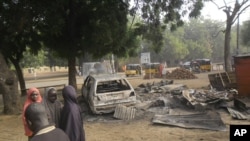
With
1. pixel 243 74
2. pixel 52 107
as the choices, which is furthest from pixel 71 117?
pixel 243 74

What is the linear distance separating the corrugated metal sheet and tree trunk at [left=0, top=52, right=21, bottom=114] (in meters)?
9.55

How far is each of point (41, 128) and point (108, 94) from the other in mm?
9552

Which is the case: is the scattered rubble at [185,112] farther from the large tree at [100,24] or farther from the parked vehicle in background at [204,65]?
the parked vehicle in background at [204,65]

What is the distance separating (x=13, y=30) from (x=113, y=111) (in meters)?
7.80

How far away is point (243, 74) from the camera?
16000mm

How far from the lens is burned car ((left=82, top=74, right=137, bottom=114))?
41.6ft

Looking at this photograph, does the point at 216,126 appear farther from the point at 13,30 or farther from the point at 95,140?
the point at 13,30

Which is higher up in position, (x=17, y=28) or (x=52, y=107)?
(x=17, y=28)

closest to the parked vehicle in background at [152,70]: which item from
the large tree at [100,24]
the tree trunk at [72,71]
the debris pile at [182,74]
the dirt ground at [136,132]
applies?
the debris pile at [182,74]

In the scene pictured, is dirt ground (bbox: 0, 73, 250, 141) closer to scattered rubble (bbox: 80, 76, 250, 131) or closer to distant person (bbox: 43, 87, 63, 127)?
scattered rubble (bbox: 80, 76, 250, 131)

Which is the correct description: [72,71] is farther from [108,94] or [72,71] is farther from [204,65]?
[204,65]

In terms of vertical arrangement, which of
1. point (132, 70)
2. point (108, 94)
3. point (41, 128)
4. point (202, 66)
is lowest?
point (132, 70)

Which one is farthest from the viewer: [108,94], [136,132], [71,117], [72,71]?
[72,71]

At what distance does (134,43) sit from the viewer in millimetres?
23875
